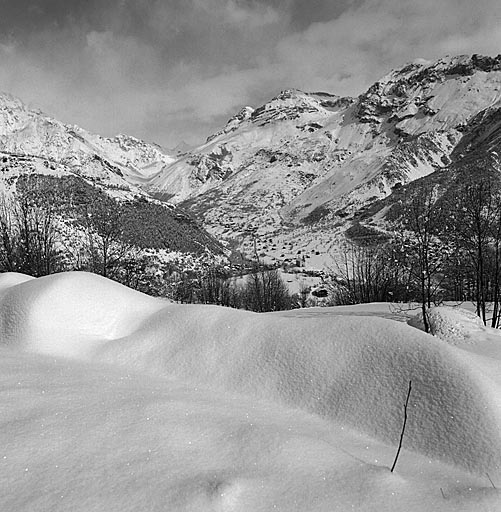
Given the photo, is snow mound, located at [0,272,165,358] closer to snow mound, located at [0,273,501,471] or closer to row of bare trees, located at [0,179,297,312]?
snow mound, located at [0,273,501,471]

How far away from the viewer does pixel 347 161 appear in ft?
420

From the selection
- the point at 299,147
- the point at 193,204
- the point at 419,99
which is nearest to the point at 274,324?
the point at 193,204

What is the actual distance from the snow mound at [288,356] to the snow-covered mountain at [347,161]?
47003 millimetres

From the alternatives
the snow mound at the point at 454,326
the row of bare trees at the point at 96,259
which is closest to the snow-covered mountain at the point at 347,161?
the row of bare trees at the point at 96,259

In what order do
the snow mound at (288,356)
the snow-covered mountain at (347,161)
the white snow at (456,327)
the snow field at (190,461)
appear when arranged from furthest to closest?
the snow-covered mountain at (347,161), the white snow at (456,327), the snow mound at (288,356), the snow field at (190,461)

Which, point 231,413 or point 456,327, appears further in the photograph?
point 456,327

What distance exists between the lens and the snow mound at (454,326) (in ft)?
19.8

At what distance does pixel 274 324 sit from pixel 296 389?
2.93 ft

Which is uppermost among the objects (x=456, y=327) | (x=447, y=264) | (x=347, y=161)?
(x=347, y=161)

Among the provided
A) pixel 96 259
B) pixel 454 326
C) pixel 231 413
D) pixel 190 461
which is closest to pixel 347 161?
pixel 96 259

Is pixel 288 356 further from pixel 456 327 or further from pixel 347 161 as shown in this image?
pixel 347 161

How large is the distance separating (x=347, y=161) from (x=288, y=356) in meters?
135

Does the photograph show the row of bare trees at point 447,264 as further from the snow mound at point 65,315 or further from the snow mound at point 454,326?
the snow mound at point 65,315

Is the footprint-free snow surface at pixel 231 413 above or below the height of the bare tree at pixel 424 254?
below
